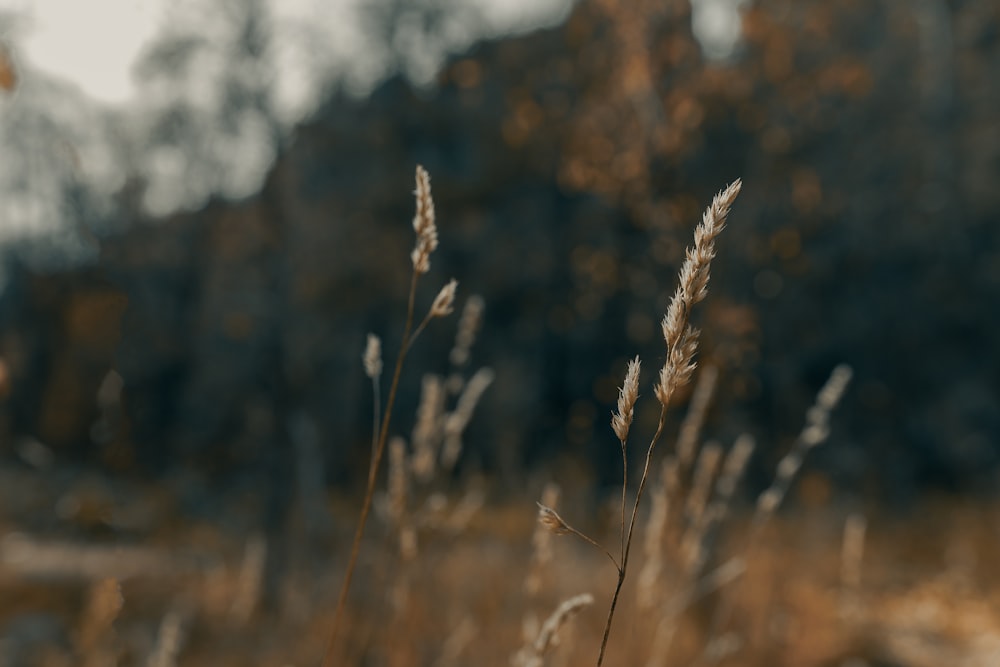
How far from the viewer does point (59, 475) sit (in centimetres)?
1481

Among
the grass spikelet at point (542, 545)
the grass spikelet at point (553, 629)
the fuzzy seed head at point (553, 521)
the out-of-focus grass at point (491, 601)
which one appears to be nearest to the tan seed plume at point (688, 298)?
the fuzzy seed head at point (553, 521)

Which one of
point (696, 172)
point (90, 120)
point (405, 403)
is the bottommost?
Result: point (405, 403)

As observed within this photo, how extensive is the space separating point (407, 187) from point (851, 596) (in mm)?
11772

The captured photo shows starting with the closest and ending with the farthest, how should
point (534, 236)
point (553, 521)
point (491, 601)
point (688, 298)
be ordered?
point (688, 298)
point (553, 521)
point (491, 601)
point (534, 236)

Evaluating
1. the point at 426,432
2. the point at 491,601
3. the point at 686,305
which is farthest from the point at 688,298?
the point at 491,601

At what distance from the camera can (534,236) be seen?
46.2ft

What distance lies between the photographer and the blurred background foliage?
5.41 metres

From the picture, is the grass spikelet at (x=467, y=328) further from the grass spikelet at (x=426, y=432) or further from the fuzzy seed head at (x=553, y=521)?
the fuzzy seed head at (x=553, y=521)

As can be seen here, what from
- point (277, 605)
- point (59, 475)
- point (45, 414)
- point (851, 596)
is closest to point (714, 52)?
point (851, 596)

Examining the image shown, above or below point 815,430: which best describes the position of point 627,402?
above

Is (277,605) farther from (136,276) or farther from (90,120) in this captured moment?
(136,276)

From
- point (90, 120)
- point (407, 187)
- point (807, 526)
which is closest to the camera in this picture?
point (807, 526)

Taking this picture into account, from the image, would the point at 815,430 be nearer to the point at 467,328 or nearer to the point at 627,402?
the point at 467,328

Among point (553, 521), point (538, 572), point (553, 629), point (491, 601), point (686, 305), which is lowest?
point (491, 601)
